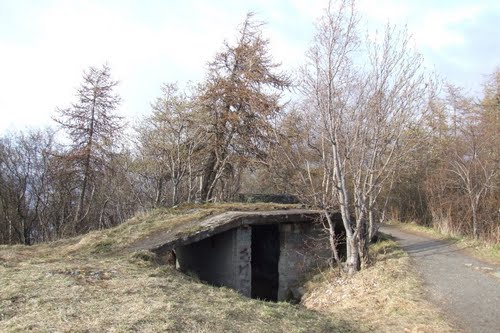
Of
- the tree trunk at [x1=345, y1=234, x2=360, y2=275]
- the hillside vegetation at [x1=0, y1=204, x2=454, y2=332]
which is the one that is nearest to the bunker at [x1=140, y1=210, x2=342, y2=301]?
the tree trunk at [x1=345, y1=234, x2=360, y2=275]

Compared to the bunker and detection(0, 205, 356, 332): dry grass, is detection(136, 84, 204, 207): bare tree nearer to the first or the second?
the bunker

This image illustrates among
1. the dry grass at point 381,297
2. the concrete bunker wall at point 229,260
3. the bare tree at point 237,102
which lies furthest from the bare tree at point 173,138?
the dry grass at point 381,297

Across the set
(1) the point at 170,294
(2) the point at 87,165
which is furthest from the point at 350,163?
(2) the point at 87,165

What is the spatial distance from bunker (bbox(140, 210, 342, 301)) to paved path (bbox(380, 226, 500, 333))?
284 cm

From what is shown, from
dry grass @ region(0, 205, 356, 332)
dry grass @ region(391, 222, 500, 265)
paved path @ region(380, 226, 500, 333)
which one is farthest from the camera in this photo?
dry grass @ region(391, 222, 500, 265)

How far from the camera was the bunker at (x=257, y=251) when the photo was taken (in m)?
12.1

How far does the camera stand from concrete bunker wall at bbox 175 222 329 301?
40.4 ft

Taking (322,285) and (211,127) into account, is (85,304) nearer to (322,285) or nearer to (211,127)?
(322,285)

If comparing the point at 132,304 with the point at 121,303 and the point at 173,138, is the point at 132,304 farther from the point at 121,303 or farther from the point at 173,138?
the point at 173,138

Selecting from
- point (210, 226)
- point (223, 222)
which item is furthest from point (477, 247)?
point (210, 226)

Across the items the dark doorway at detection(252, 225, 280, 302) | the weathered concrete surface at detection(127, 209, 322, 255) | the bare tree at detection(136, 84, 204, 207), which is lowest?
the dark doorway at detection(252, 225, 280, 302)

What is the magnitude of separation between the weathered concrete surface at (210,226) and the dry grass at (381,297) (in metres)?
1.96

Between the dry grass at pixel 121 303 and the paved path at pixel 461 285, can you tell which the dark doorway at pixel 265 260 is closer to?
the paved path at pixel 461 285

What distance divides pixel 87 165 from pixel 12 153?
28.7ft
